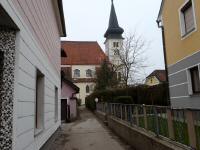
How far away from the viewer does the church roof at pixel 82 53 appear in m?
62.4

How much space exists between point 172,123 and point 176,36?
784 centimetres

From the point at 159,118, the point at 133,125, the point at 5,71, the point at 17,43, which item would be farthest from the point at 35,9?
the point at 133,125

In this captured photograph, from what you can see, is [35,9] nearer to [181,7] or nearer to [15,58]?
[15,58]

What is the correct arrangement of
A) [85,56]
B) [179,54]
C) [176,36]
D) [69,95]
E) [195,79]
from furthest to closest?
[85,56] < [69,95] < [176,36] < [179,54] < [195,79]

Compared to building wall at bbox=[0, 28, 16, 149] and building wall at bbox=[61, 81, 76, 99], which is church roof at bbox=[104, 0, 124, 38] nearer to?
building wall at bbox=[61, 81, 76, 99]

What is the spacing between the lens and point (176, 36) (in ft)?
42.0

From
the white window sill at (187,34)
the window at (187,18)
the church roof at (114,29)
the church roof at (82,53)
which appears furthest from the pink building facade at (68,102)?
the church roof at (114,29)

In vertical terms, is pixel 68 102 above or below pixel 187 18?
below

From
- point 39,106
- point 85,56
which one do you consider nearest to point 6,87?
point 39,106

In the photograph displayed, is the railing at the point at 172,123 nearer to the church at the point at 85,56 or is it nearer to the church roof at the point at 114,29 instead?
the church at the point at 85,56

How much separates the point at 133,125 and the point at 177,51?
16.6 ft

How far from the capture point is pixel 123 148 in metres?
8.98

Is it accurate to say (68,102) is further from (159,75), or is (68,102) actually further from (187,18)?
(159,75)

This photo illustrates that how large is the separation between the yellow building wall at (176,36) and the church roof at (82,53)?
156 feet
